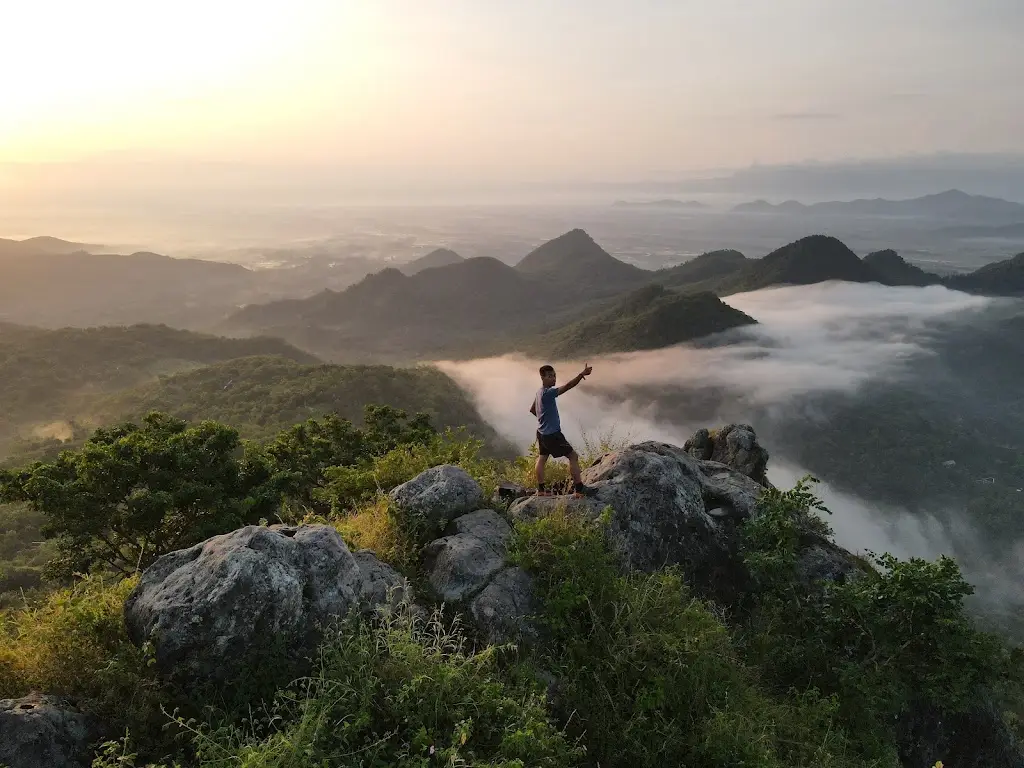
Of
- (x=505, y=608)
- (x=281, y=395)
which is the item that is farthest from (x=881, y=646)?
(x=281, y=395)

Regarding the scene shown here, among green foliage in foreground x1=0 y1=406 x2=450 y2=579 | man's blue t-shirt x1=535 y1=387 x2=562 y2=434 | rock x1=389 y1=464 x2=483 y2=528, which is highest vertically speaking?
man's blue t-shirt x1=535 y1=387 x2=562 y2=434

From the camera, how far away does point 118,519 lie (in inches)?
489

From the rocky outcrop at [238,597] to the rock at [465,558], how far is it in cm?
108

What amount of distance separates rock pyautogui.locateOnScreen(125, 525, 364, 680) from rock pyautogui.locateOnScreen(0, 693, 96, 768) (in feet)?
2.43

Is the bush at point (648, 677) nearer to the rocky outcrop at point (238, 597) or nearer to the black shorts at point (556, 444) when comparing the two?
the black shorts at point (556, 444)

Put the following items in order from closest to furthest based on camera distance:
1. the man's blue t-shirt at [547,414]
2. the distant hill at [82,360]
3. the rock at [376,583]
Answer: the rock at [376,583], the man's blue t-shirt at [547,414], the distant hill at [82,360]

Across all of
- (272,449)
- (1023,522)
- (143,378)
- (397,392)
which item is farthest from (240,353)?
(1023,522)

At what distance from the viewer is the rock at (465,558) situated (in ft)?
24.2

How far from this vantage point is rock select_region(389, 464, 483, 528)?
8.70m

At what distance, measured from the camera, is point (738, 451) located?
19.0m

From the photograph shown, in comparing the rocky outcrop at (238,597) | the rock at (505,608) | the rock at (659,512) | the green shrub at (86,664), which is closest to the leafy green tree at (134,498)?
the green shrub at (86,664)

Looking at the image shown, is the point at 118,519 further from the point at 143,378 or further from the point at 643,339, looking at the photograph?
the point at 643,339

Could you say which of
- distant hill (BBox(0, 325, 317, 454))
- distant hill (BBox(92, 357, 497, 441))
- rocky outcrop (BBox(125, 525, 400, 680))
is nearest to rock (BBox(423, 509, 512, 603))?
rocky outcrop (BBox(125, 525, 400, 680))

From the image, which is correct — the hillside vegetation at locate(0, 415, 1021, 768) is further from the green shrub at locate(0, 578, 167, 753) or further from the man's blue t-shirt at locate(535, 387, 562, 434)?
the man's blue t-shirt at locate(535, 387, 562, 434)
